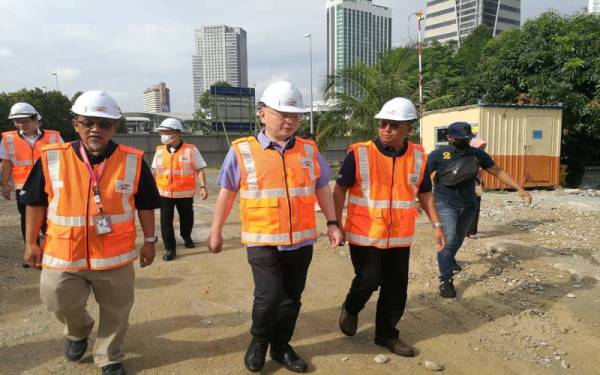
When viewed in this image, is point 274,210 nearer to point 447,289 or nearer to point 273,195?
point 273,195

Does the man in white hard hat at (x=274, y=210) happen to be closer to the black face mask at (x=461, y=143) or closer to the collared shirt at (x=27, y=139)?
the black face mask at (x=461, y=143)

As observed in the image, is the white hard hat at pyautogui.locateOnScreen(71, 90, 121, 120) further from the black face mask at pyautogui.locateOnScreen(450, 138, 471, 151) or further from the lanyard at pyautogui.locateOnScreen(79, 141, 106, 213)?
the black face mask at pyautogui.locateOnScreen(450, 138, 471, 151)

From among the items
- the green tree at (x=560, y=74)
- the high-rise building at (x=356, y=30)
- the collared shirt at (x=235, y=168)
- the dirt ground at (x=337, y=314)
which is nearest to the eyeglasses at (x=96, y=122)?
the collared shirt at (x=235, y=168)

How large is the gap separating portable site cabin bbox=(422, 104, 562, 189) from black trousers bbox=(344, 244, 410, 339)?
33.7 feet

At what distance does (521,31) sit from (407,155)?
16.8m

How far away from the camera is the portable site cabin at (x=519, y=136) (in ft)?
41.0

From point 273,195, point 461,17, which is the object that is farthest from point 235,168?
point 461,17

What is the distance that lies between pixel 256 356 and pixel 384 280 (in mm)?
1097

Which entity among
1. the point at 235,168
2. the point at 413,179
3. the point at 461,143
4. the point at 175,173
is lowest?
the point at 175,173

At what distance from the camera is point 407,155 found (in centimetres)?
328

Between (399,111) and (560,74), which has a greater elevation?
(560,74)

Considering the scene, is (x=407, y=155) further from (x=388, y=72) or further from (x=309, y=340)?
(x=388, y=72)

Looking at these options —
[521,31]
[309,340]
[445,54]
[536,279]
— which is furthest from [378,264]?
[445,54]

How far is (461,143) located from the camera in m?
4.60
